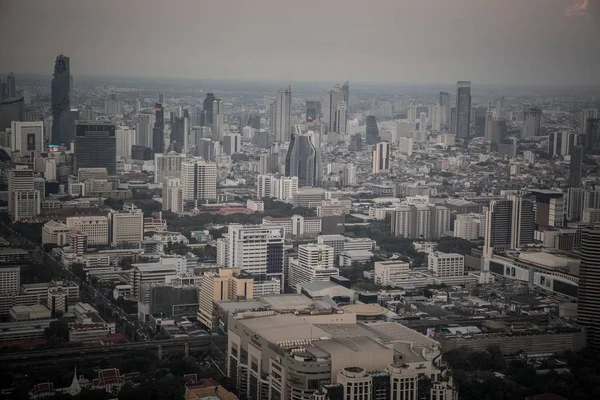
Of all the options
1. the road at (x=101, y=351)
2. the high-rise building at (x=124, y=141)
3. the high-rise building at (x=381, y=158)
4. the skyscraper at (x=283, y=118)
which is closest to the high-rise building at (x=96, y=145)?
the high-rise building at (x=124, y=141)

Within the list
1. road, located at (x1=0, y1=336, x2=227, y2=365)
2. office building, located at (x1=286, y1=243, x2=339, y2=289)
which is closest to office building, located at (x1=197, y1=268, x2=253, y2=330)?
road, located at (x1=0, y1=336, x2=227, y2=365)

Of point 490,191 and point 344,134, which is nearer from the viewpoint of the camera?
point 490,191

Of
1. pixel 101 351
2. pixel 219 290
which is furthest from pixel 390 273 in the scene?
pixel 101 351

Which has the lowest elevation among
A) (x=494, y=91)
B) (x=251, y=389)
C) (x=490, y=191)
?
(x=251, y=389)

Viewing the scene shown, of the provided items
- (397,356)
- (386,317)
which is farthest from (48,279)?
(397,356)

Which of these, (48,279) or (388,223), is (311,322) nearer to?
(48,279)

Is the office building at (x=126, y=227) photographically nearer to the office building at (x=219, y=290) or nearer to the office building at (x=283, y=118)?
the office building at (x=219, y=290)

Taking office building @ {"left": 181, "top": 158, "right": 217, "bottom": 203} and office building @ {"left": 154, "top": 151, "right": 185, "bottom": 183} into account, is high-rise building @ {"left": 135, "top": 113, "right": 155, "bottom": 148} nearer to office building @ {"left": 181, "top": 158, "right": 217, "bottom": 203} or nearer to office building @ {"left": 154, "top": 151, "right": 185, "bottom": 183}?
office building @ {"left": 154, "top": 151, "right": 185, "bottom": 183}
